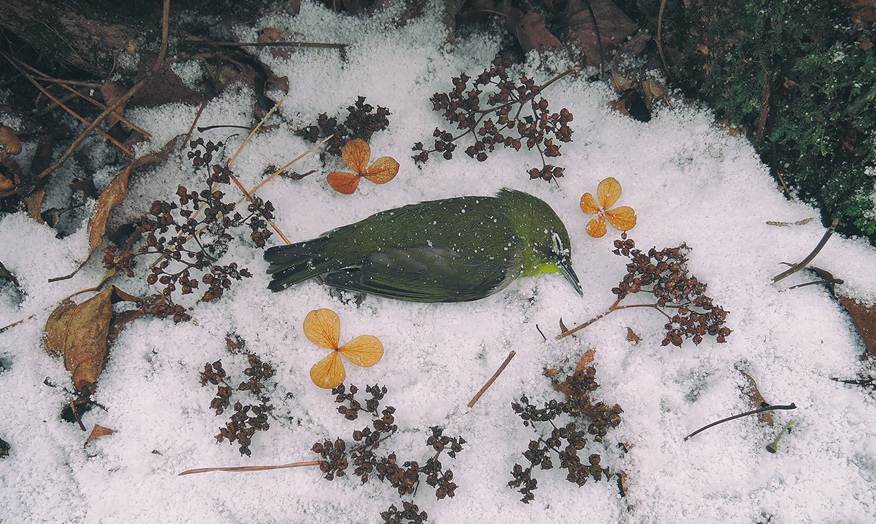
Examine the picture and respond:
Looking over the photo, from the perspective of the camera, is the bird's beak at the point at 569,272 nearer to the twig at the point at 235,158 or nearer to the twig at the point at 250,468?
the twig at the point at 235,158

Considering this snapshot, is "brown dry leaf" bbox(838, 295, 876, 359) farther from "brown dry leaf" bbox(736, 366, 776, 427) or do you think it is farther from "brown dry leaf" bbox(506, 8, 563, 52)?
"brown dry leaf" bbox(506, 8, 563, 52)

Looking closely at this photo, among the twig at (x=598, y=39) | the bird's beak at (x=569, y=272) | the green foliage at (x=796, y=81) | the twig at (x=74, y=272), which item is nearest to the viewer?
the green foliage at (x=796, y=81)

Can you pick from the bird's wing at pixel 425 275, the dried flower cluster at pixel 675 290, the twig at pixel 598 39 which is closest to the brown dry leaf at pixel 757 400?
the dried flower cluster at pixel 675 290

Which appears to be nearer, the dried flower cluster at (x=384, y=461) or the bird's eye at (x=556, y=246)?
the dried flower cluster at (x=384, y=461)

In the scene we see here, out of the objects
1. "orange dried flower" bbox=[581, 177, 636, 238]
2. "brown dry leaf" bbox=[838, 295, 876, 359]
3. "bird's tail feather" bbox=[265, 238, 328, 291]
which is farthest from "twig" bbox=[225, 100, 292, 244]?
"brown dry leaf" bbox=[838, 295, 876, 359]

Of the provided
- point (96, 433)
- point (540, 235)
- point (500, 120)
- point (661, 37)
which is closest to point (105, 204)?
point (96, 433)

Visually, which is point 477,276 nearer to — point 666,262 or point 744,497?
point 666,262

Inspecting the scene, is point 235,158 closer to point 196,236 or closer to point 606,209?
point 196,236
